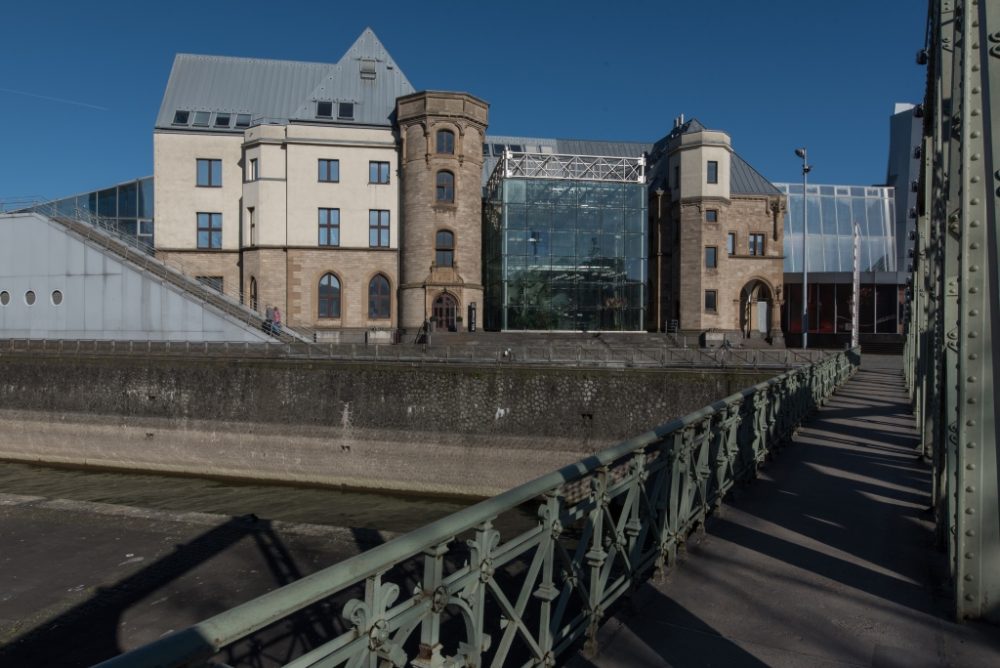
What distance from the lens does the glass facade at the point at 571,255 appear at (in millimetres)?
38281

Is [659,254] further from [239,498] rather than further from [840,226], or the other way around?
[239,498]

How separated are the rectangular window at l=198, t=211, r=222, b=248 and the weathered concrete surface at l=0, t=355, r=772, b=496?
1369cm

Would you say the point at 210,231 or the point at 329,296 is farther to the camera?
the point at 210,231

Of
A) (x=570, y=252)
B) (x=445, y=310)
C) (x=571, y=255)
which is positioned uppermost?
(x=570, y=252)

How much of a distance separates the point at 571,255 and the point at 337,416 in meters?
18.0

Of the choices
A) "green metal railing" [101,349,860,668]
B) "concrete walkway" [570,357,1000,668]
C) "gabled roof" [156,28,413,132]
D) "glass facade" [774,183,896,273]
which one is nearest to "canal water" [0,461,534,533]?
"concrete walkway" [570,357,1000,668]

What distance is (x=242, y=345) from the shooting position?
28.0 m

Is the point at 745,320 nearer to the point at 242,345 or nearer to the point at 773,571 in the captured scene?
the point at 242,345

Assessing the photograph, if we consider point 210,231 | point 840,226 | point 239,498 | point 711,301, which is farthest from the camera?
point 840,226

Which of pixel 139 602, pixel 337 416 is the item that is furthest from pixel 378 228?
pixel 139 602

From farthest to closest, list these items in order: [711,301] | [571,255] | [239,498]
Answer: [711,301] → [571,255] → [239,498]

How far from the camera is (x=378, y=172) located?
4053 centimetres

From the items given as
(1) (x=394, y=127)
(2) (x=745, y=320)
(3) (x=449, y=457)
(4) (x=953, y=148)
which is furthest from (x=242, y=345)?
(2) (x=745, y=320)

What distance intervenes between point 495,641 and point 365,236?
3665cm
